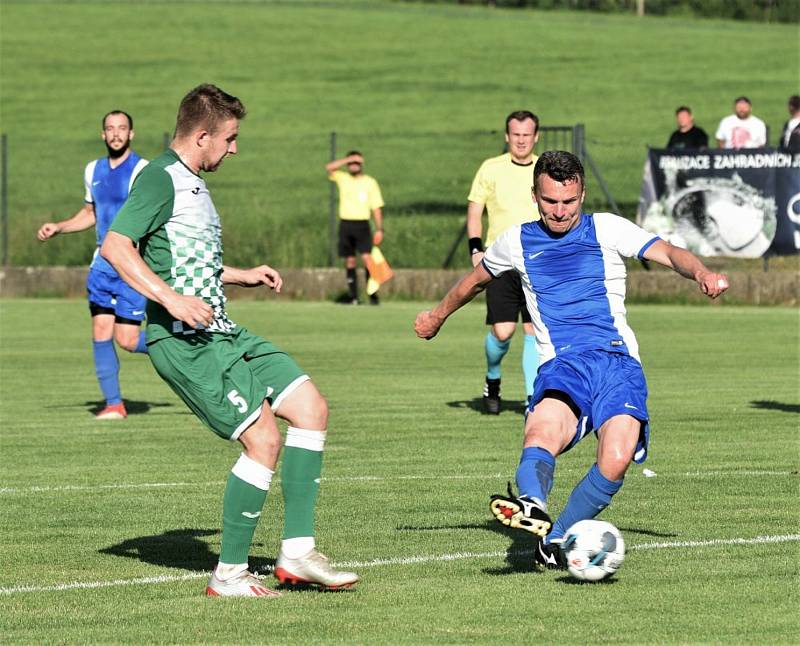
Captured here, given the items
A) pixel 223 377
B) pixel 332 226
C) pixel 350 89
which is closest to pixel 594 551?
pixel 223 377

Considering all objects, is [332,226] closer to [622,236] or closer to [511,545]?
[511,545]

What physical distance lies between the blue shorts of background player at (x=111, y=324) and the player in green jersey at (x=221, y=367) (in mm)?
5950

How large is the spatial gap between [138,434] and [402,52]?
154 feet

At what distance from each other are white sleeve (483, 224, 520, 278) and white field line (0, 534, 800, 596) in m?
1.25

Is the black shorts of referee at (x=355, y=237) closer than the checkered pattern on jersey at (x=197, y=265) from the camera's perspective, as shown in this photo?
No

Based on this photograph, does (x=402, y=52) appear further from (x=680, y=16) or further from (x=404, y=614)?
(x=404, y=614)

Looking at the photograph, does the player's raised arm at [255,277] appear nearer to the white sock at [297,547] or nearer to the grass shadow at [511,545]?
the white sock at [297,547]

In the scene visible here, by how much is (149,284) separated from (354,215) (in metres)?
18.8

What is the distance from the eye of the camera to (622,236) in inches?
290

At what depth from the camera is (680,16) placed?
6650 cm

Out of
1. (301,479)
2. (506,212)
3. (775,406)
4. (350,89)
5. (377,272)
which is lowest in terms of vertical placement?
(775,406)

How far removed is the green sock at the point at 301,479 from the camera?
22.1 feet

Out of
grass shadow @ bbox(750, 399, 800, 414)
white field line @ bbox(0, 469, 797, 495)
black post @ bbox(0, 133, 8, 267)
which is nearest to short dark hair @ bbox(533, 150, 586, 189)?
white field line @ bbox(0, 469, 797, 495)

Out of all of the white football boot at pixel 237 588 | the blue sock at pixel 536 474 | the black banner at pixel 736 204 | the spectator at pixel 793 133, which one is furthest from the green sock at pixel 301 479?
the spectator at pixel 793 133
